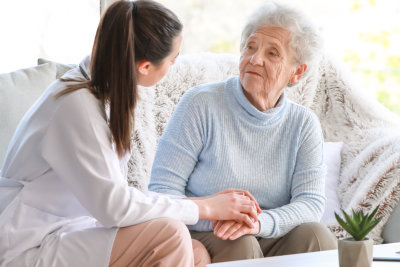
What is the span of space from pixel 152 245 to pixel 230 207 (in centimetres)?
33

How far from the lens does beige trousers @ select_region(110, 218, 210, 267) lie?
4.37ft

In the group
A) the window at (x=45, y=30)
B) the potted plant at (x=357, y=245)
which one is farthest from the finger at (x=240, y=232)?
the window at (x=45, y=30)

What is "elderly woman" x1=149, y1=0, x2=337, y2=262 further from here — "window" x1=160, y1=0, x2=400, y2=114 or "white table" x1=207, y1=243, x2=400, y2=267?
"window" x1=160, y1=0, x2=400, y2=114

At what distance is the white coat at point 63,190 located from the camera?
4.33ft

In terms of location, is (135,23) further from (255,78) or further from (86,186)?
(255,78)

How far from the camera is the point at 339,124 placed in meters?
2.50

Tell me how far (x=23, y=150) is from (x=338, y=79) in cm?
156

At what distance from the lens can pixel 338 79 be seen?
99.3 inches

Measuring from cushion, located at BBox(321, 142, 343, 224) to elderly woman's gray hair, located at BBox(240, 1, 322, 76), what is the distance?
53cm

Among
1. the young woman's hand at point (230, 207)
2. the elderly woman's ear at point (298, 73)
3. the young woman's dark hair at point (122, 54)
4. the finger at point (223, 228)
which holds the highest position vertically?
the young woman's dark hair at point (122, 54)

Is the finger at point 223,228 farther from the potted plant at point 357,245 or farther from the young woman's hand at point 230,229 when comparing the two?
the potted plant at point 357,245

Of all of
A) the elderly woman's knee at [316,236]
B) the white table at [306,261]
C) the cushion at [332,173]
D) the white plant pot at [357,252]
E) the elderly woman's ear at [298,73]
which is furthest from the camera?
the cushion at [332,173]

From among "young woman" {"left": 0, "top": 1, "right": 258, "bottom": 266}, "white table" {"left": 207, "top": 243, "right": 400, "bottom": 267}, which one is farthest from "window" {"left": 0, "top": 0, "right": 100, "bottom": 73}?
"white table" {"left": 207, "top": 243, "right": 400, "bottom": 267}

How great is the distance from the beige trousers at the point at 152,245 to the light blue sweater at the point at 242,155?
1.39 ft
